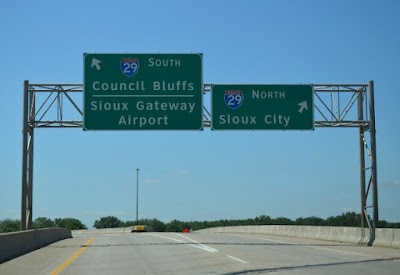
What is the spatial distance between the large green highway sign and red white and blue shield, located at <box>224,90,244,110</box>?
136 cm

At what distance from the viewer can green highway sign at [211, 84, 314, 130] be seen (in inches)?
1291

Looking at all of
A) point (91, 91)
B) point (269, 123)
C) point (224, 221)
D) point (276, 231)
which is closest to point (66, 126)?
point (91, 91)

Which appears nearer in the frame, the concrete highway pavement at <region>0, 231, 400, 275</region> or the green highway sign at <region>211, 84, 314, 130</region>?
the concrete highway pavement at <region>0, 231, 400, 275</region>

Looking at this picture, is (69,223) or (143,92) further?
(69,223)

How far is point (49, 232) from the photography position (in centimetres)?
3456

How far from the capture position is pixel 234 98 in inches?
1299

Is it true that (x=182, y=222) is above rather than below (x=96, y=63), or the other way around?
below

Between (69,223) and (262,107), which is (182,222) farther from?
(262,107)

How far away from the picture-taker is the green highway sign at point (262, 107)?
1291 inches

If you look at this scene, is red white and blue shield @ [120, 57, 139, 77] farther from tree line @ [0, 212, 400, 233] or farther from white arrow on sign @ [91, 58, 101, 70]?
tree line @ [0, 212, 400, 233]

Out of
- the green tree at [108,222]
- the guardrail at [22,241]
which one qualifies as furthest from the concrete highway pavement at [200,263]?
the green tree at [108,222]

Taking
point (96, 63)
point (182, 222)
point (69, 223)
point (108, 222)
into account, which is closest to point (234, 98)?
point (96, 63)

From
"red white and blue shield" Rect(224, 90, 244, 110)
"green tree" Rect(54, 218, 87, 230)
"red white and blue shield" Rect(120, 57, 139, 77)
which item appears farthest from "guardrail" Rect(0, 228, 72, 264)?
"green tree" Rect(54, 218, 87, 230)

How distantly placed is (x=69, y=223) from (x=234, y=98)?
80677mm
